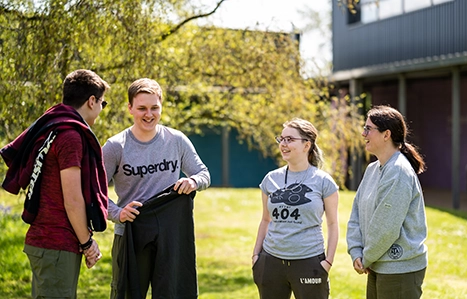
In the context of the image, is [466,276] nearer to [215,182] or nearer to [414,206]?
[414,206]

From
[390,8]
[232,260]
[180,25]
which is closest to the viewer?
[180,25]

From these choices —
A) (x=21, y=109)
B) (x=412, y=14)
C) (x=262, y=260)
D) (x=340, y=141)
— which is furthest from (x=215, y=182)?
(x=262, y=260)

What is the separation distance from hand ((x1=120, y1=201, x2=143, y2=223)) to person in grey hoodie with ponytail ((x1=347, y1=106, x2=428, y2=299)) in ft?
4.53

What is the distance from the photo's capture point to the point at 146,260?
15.2 feet

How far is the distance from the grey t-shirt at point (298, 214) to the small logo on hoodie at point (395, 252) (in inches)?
21.3

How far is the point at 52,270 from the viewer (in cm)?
391

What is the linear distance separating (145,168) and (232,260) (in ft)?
21.9

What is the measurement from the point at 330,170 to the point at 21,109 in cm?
523

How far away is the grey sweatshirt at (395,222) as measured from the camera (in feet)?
14.0

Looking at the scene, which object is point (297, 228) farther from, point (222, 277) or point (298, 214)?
point (222, 277)

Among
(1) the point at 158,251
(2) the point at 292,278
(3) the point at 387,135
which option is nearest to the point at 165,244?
(1) the point at 158,251

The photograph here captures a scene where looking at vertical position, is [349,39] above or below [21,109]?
above

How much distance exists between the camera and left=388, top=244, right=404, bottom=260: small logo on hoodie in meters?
4.29

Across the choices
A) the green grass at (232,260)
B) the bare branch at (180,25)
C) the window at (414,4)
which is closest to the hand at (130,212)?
the green grass at (232,260)
